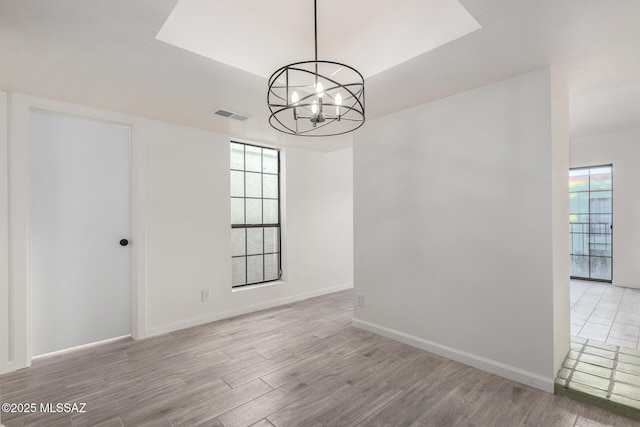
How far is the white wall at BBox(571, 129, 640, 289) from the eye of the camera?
5094 mm

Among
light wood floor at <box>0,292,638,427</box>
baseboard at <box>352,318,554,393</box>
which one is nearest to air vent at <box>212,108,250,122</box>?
light wood floor at <box>0,292,638,427</box>

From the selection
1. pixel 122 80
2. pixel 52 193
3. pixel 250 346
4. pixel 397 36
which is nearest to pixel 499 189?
pixel 397 36

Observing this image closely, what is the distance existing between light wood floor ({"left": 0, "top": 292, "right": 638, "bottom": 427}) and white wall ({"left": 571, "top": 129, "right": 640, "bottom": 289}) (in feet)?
15.0

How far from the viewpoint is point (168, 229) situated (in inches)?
141

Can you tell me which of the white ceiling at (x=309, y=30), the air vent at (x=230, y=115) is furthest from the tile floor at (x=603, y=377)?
the air vent at (x=230, y=115)

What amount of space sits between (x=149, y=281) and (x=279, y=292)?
1807mm

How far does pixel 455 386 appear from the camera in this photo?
7.82ft

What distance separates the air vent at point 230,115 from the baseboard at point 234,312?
2.44 meters

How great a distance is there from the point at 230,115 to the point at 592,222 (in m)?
6.72

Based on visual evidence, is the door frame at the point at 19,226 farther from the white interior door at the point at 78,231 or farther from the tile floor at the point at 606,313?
the tile floor at the point at 606,313

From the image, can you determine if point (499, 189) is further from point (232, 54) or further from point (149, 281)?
point (149, 281)

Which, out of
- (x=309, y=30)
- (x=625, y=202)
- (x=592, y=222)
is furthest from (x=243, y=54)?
(x=592, y=222)

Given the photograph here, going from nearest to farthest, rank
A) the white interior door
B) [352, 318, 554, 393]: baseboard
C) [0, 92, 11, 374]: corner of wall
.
A: [352, 318, 554, 393]: baseboard
[0, 92, 11, 374]: corner of wall
the white interior door

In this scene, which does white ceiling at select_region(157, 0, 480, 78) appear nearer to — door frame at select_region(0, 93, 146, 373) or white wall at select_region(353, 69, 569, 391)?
white wall at select_region(353, 69, 569, 391)
